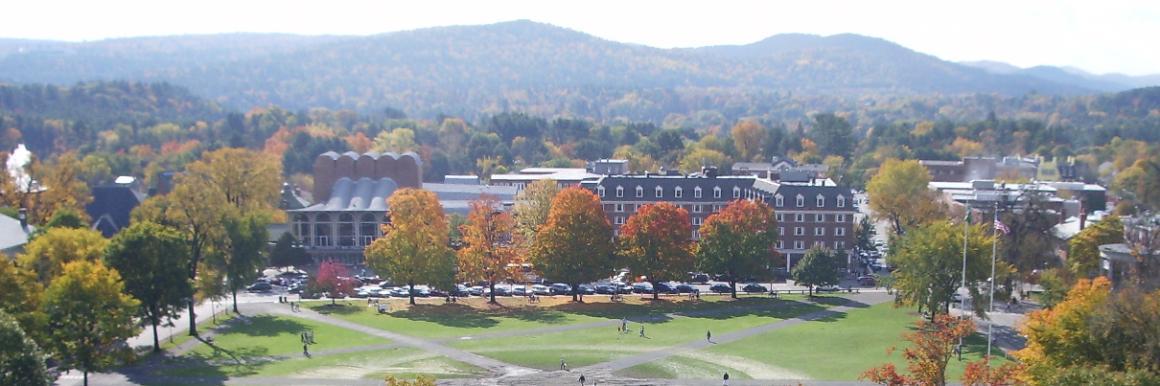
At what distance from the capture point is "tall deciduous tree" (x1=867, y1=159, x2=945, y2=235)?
94312 millimetres

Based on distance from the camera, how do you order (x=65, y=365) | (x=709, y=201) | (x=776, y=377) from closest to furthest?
(x=65, y=365) → (x=776, y=377) → (x=709, y=201)

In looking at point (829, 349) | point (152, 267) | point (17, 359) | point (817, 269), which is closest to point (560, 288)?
point (817, 269)

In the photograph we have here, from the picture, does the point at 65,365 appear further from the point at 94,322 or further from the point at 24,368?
the point at 24,368

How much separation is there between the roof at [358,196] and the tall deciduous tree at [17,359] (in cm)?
5808

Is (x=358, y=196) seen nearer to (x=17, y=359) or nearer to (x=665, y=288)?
(x=665, y=288)

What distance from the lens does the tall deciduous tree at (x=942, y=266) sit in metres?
64.3

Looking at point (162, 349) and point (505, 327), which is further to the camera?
point (505, 327)

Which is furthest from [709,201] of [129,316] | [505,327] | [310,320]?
[129,316]

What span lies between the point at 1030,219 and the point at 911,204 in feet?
72.7

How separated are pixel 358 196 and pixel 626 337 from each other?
154 feet

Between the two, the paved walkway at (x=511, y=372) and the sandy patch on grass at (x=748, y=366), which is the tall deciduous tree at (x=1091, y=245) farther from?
the sandy patch on grass at (x=748, y=366)

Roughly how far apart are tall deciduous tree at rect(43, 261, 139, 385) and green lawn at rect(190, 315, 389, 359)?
920 cm

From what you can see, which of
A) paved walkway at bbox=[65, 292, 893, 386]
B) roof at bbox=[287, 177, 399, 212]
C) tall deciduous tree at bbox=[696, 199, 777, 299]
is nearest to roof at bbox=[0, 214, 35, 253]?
paved walkway at bbox=[65, 292, 893, 386]

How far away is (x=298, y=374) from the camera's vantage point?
53812mm
